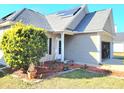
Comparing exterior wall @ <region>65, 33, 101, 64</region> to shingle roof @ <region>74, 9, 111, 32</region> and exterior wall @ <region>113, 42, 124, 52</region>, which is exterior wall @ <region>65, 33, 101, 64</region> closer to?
shingle roof @ <region>74, 9, 111, 32</region>

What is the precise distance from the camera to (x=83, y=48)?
Result: 1552 centimetres

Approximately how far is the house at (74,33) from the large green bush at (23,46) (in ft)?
15.1

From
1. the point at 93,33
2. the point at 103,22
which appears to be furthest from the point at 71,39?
the point at 103,22

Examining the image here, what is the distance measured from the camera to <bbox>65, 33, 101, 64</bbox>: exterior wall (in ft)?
48.4

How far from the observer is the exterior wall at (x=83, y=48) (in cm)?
1477

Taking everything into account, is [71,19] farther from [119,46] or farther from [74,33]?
[119,46]

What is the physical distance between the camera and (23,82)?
8.16m

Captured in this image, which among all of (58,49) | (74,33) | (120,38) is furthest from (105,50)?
(120,38)

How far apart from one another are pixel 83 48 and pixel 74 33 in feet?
5.81

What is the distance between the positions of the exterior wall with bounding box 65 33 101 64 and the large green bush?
6.83m

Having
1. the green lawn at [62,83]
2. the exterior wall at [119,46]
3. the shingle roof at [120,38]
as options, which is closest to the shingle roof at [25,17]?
the green lawn at [62,83]

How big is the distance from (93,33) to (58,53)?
399 centimetres

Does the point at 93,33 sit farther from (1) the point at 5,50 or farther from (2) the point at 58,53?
(1) the point at 5,50
